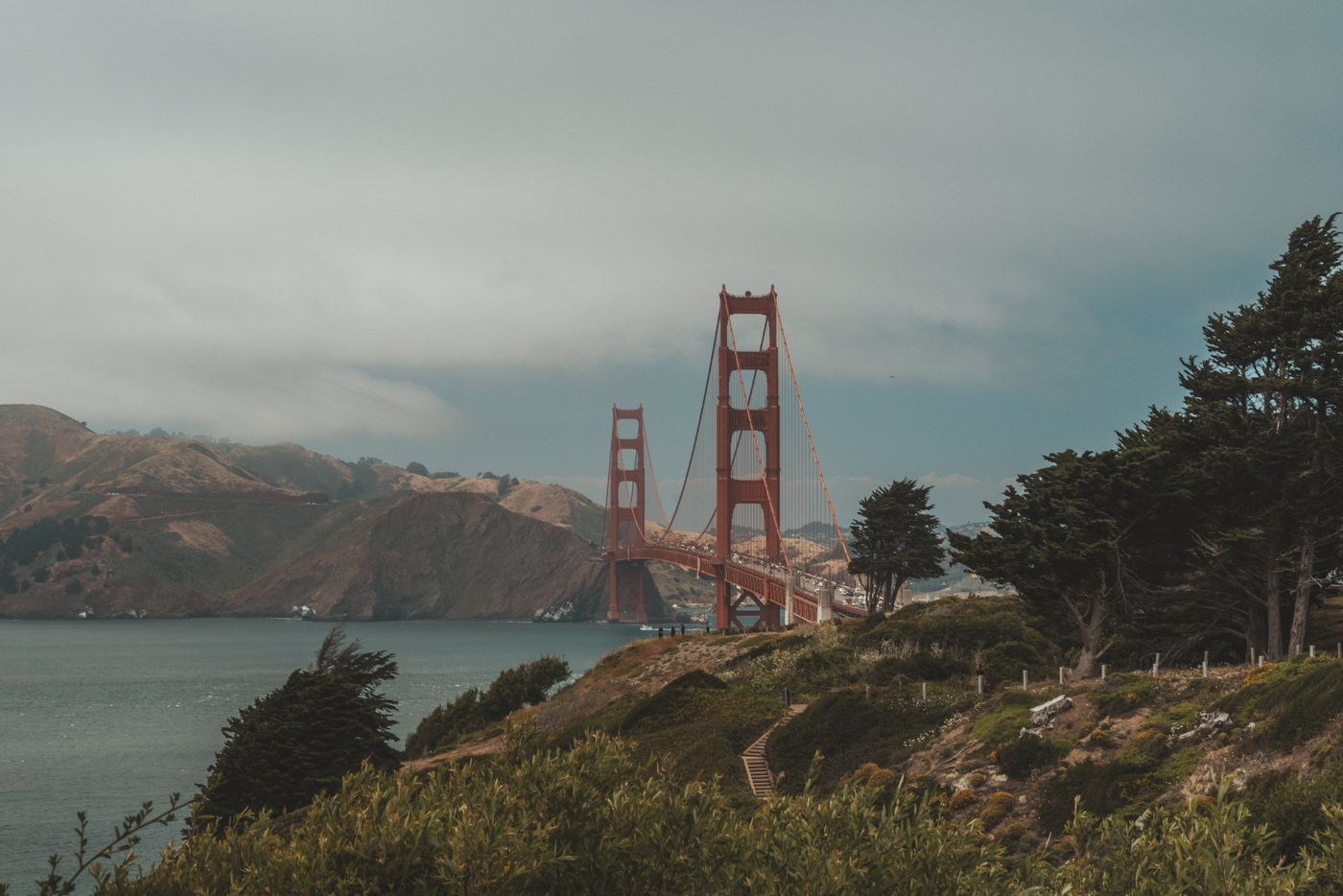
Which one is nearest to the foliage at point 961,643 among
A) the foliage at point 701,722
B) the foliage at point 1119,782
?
the foliage at point 701,722

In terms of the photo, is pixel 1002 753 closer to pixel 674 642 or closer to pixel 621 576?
pixel 674 642

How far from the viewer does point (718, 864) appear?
32.8 ft

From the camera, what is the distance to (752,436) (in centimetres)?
8488

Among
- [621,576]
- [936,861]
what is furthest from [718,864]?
[621,576]

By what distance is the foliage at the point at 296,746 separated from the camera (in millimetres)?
33438

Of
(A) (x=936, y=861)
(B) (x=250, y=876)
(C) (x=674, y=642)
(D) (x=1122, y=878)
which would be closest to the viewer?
(B) (x=250, y=876)

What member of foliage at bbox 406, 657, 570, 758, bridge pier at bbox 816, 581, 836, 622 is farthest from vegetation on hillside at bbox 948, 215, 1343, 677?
foliage at bbox 406, 657, 570, 758

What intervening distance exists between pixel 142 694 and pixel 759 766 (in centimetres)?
6966

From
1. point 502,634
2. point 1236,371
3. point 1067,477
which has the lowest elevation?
point 502,634

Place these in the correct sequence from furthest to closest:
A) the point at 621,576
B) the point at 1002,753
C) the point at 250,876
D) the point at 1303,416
A: 1. the point at 621,576
2. the point at 1303,416
3. the point at 1002,753
4. the point at 250,876

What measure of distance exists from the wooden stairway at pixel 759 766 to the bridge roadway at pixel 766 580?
783 inches

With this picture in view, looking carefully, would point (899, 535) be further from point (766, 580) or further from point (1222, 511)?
point (1222, 511)

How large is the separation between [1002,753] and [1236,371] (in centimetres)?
1889

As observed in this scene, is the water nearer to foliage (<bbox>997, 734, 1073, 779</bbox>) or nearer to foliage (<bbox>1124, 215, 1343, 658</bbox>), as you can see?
foliage (<bbox>997, 734, 1073, 779</bbox>)
